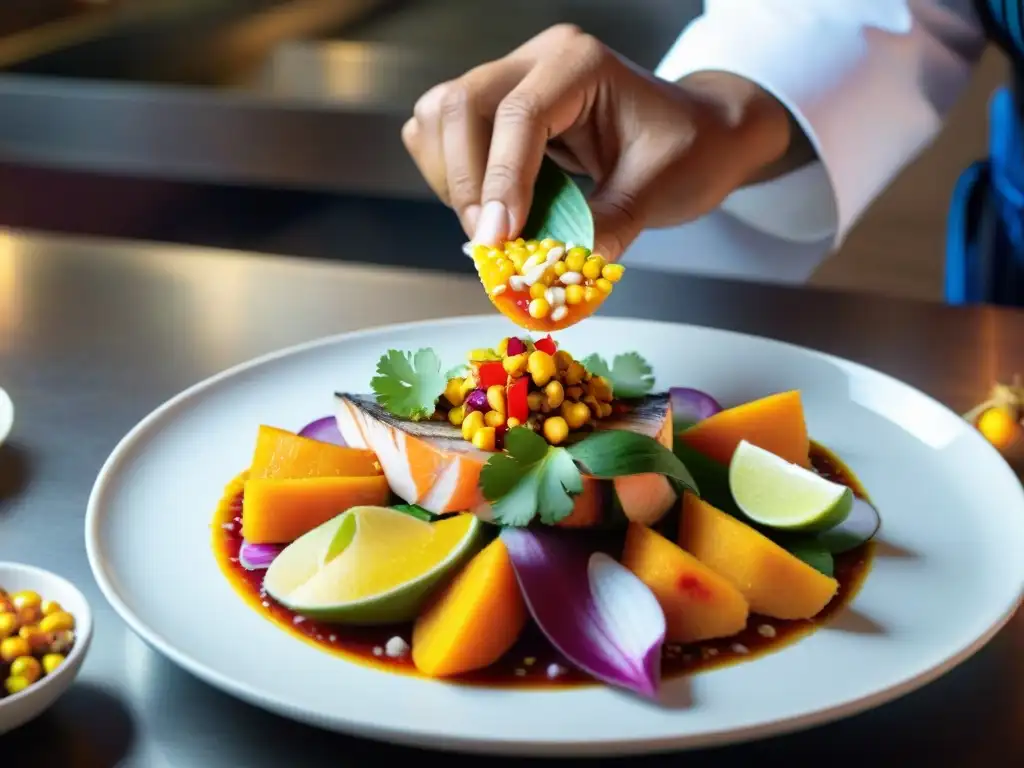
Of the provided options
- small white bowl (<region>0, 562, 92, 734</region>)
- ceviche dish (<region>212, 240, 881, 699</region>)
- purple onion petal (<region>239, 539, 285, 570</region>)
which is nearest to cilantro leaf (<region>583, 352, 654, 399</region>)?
ceviche dish (<region>212, 240, 881, 699</region>)

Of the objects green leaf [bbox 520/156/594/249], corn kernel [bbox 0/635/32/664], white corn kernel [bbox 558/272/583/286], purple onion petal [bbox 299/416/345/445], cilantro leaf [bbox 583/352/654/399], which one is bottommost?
purple onion petal [bbox 299/416/345/445]

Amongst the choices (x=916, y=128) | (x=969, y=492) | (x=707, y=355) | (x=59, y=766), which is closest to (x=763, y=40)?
(x=916, y=128)

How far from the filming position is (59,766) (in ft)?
2.50

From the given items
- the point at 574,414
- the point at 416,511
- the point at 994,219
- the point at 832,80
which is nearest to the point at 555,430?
the point at 574,414

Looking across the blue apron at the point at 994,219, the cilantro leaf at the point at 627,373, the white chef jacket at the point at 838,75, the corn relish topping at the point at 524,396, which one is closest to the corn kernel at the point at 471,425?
the corn relish topping at the point at 524,396

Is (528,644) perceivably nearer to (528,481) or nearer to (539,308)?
(528,481)

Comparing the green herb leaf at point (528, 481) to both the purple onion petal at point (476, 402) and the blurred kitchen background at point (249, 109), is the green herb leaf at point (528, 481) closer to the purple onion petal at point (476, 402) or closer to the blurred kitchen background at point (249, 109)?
the purple onion petal at point (476, 402)

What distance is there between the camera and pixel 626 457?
95 cm

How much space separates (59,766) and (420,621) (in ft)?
0.85

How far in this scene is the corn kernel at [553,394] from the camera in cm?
101

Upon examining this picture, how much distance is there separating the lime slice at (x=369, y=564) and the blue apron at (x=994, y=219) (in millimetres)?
1244

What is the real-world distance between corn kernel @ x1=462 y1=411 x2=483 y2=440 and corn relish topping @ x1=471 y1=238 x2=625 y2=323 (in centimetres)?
10

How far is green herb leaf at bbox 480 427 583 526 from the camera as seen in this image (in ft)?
3.03

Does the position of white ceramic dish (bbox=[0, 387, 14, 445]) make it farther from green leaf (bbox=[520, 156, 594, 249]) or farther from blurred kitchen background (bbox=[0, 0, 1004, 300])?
blurred kitchen background (bbox=[0, 0, 1004, 300])
